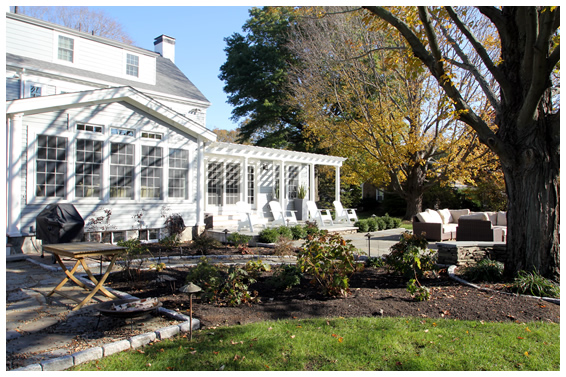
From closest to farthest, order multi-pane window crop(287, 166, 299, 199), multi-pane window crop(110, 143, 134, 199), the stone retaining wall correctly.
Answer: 1. the stone retaining wall
2. multi-pane window crop(110, 143, 134, 199)
3. multi-pane window crop(287, 166, 299, 199)

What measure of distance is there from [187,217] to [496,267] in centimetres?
921

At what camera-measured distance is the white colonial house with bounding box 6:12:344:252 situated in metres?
9.92

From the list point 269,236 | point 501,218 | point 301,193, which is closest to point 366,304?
point 269,236

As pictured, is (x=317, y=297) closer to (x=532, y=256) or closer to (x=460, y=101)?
(x=532, y=256)

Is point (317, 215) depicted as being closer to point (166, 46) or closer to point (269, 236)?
point (269, 236)

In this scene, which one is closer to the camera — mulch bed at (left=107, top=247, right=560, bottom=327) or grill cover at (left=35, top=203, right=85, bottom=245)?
mulch bed at (left=107, top=247, right=560, bottom=327)

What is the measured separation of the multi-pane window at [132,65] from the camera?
53.1 ft

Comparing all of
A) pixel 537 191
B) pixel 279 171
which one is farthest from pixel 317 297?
pixel 279 171

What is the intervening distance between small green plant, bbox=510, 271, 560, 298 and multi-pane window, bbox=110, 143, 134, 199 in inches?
392

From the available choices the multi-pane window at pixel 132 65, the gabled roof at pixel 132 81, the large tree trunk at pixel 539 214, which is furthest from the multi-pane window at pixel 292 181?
the large tree trunk at pixel 539 214

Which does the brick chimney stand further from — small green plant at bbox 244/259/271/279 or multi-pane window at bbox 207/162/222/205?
small green plant at bbox 244/259/271/279

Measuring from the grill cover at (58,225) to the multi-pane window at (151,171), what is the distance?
272 centimetres

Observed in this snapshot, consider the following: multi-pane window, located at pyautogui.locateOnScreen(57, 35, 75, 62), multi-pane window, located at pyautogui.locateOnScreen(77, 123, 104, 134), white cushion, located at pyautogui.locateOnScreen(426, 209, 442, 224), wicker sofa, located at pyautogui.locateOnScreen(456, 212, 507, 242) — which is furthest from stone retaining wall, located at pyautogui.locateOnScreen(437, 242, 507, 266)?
multi-pane window, located at pyautogui.locateOnScreen(57, 35, 75, 62)

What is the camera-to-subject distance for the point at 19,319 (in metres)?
4.84
